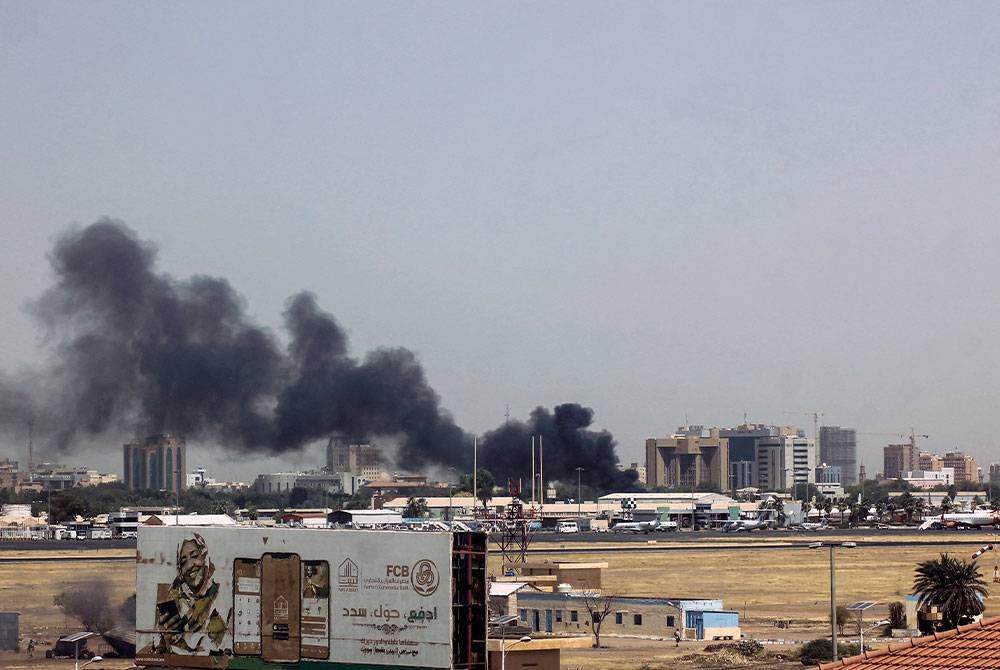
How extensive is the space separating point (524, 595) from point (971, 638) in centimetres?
5897

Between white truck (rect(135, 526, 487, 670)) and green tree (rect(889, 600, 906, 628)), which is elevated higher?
white truck (rect(135, 526, 487, 670))

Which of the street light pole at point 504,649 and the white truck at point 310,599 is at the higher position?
the white truck at point 310,599

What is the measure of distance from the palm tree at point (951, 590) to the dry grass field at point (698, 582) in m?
7.61

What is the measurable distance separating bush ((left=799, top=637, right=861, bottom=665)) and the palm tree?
4.11 m

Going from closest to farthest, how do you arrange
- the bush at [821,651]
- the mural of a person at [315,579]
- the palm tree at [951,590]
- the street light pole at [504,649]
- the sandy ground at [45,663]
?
the mural of a person at [315,579] < the street light pole at [504,649] < the sandy ground at [45,663] < the bush at [821,651] < the palm tree at [951,590]

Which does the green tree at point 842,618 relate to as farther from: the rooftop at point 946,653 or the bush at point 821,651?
the rooftop at point 946,653

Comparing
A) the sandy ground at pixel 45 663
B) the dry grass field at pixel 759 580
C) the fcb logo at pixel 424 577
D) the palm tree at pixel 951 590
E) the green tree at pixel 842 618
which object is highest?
the fcb logo at pixel 424 577

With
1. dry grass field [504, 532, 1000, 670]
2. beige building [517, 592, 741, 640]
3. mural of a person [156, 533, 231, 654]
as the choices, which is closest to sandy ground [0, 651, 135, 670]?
mural of a person [156, 533, 231, 654]

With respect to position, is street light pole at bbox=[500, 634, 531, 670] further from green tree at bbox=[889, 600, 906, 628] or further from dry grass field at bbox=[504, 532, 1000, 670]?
green tree at bbox=[889, 600, 906, 628]

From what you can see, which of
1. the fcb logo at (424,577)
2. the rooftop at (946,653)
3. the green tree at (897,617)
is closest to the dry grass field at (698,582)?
the green tree at (897,617)

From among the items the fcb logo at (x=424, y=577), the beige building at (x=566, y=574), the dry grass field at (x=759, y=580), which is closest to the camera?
the fcb logo at (x=424, y=577)

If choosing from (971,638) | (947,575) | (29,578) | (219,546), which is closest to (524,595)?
(947,575)

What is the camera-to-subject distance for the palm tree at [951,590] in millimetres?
67062

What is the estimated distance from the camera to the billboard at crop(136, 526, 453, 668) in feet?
139
